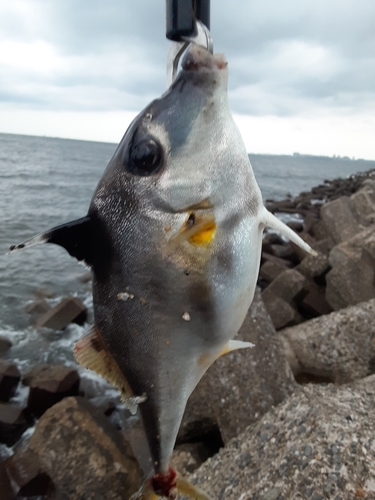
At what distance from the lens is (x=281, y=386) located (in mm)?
4027

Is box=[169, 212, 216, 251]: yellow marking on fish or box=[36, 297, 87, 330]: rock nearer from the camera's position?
box=[169, 212, 216, 251]: yellow marking on fish

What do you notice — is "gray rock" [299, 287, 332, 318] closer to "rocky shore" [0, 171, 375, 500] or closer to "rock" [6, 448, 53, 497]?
"rocky shore" [0, 171, 375, 500]

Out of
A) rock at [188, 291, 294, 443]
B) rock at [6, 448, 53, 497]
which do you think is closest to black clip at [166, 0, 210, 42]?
rock at [188, 291, 294, 443]

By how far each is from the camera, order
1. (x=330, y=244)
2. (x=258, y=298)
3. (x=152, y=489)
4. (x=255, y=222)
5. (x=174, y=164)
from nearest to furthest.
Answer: (x=174, y=164) → (x=255, y=222) → (x=152, y=489) → (x=258, y=298) → (x=330, y=244)

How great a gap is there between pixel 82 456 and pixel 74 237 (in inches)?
119

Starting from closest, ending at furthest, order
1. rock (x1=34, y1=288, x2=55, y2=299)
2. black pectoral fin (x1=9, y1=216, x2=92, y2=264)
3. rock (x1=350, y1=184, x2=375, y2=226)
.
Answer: black pectoral fin (x1=9, y1=216, x2=92, y2=264) < rock (x1=34, y1=288, x2=55, y2=299) < rock (x1=350, y1=184, x2=375, y2=226)

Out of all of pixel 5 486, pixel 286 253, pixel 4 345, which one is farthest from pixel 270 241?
pixel 5 486

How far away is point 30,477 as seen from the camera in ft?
12.5

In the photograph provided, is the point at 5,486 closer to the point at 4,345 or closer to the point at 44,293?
the point at 4,345

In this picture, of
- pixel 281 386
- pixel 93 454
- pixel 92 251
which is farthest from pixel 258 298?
pixel 92 251

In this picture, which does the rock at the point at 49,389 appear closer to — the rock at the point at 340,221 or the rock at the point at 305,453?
the rock at the point at 305,453

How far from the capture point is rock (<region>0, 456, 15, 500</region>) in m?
3.81

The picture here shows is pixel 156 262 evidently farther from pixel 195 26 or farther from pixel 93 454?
pixel 93 454

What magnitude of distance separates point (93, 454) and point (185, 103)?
3.43m
